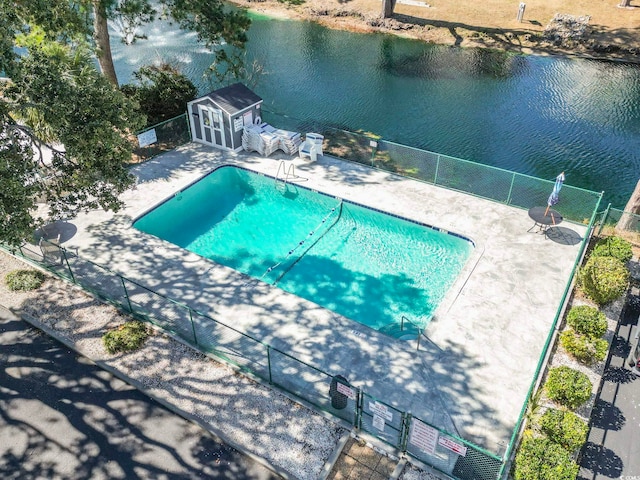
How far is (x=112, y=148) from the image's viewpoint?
12.8 metres

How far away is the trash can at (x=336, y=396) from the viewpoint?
11057mm

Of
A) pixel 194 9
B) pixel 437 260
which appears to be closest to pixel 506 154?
pixel 437 260

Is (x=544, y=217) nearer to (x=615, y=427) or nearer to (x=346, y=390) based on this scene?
(x=615, y=427)

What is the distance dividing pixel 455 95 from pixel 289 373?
2507 cm

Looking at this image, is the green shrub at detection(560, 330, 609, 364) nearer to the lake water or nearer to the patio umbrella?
the patio umbrella

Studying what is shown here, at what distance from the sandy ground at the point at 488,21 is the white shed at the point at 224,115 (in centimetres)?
2605

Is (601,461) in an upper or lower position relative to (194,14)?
lower

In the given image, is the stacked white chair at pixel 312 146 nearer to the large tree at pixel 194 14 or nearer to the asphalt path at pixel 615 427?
the large tree at pixel 194 14

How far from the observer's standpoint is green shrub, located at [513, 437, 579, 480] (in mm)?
9742

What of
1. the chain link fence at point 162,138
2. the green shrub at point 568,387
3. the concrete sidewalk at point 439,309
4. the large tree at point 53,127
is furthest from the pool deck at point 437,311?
the large tree at point 53,127

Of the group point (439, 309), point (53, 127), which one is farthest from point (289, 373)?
point (53, 127)

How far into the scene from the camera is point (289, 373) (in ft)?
41.3

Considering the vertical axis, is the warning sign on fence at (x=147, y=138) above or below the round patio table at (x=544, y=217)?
above

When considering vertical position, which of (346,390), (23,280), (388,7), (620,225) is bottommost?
(23,280)
